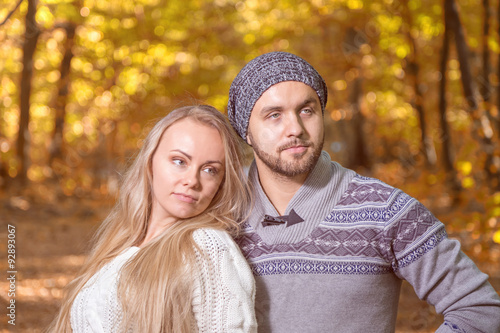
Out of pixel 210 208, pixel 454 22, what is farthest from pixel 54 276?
pixel 454 22

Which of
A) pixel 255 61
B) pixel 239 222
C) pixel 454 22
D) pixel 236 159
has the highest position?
pixel 454 22

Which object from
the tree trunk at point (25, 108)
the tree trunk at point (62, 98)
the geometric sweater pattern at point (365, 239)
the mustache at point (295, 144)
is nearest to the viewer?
the geometric sweater pattern at point (365, 239)

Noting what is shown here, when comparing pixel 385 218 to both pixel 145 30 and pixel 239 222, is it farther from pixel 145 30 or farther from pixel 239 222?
pixel 145 30

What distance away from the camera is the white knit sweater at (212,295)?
2.13m

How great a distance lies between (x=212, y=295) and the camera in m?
2.15

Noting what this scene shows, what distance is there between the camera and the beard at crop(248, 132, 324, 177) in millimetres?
2377

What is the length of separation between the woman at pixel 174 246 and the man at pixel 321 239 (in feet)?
0.57

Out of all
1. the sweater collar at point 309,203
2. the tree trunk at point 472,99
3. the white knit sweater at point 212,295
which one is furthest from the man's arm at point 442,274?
the tree trunk at point 472,99

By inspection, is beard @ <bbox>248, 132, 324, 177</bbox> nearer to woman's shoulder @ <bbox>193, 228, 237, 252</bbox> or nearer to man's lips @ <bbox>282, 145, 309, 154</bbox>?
man's lips @ <bbox>282, 145, 309, 154</bbox>

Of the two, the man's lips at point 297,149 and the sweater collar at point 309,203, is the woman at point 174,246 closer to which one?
the sweater collar at point 309,203

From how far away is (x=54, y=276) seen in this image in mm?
6930

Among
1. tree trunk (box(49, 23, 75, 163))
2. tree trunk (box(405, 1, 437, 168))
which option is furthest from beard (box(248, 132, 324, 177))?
tree trunk (box(49, 23, 75, 163))

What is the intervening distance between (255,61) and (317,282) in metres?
0.98

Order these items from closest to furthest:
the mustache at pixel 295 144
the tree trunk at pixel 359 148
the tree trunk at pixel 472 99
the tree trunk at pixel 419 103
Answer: the mustache at pixel 295 144, the tree trunk at pixel 472 99, the tree trunk at pixel 419 103, the tree trunk at pixel 359 148
